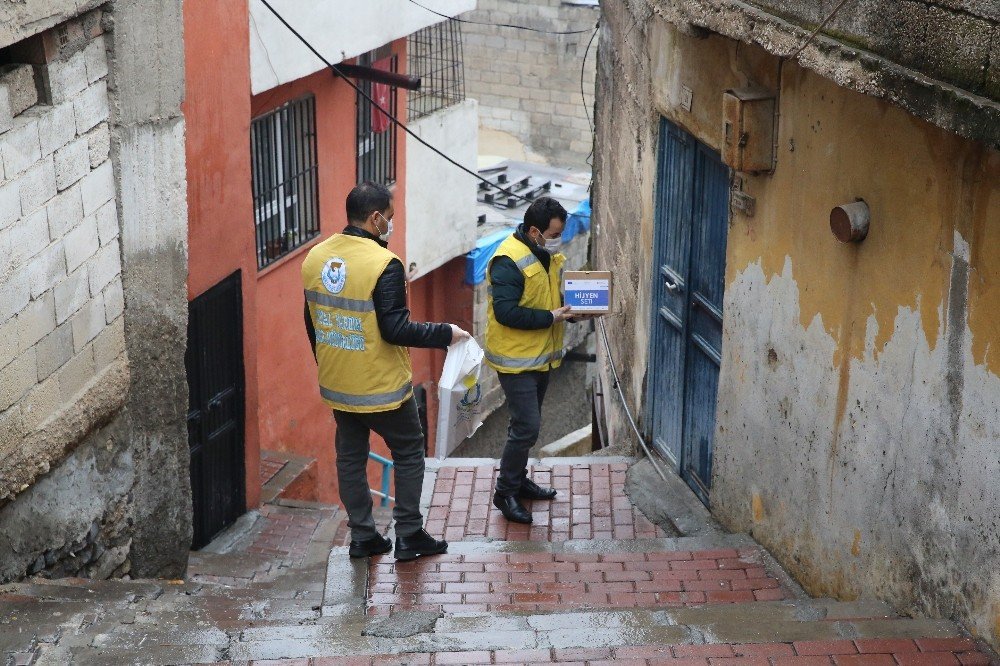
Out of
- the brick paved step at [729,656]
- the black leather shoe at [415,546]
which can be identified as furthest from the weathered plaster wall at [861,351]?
the black leather shoe at [415,546]

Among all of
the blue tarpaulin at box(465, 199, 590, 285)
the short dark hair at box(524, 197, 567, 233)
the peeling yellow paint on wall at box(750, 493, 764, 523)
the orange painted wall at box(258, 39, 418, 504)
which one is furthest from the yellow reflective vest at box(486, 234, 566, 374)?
the blue tarpaulin at box(465, 199, 590, 285)

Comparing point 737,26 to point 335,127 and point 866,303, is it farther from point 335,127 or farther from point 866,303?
point 335,127

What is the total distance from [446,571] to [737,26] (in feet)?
9.34

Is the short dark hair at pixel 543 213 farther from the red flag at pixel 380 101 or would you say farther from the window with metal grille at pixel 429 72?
the window with metal grille at pixel 429 72

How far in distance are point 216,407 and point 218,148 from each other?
1739 millimetres

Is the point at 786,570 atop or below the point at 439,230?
atop

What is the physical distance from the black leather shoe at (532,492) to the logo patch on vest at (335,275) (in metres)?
2.02

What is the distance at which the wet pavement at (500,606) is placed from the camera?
4.30m

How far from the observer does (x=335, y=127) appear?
40.2ft

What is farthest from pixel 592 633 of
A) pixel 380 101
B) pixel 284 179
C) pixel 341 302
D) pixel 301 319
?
pixel 380 101

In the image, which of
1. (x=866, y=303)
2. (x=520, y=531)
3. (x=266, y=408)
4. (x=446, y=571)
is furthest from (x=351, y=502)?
(x=266, y=408)

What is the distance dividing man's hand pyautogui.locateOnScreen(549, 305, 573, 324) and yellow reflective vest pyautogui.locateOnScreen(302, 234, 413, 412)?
3.15 ft

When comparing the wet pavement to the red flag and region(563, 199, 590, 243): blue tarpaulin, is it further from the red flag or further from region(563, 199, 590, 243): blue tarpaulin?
region(563, 199, 590, 243): blue tarpaulin

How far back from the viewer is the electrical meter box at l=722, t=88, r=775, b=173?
548cm
